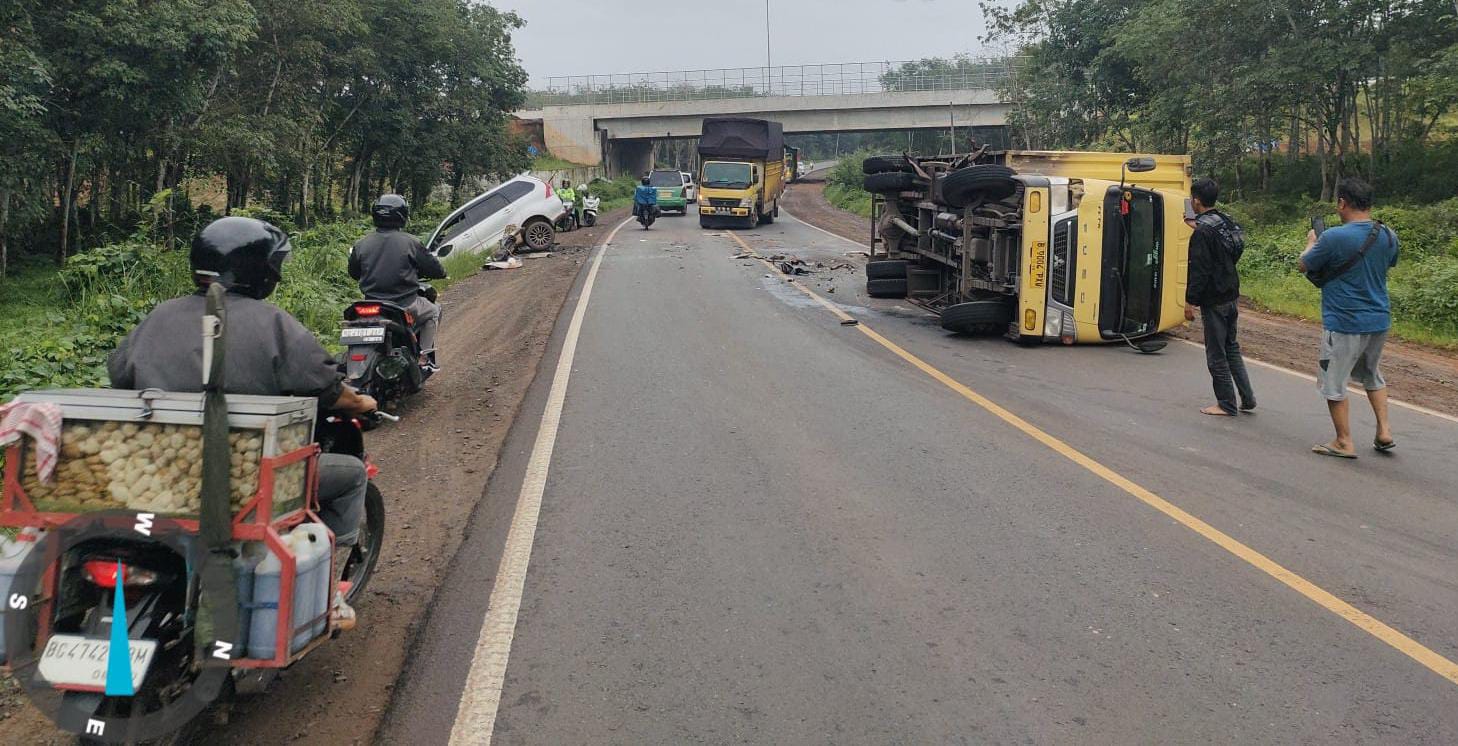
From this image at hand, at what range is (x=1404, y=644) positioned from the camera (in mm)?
4559

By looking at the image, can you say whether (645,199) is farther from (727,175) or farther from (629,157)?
(629,157)

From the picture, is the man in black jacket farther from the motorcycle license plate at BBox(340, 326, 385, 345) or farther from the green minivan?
the green minivan

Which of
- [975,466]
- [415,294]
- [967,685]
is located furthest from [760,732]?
[415,294]

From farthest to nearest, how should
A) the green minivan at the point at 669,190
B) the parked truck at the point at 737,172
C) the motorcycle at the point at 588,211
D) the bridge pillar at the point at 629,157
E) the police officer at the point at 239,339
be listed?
the bridge pillar at the point at 629,157
the green minivan at the point at 669,190
the motorcycle at the point at 588,211
the parked truck at the point at 737,172
the police officer at the point at 239,339

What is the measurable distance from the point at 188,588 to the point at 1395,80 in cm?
3075

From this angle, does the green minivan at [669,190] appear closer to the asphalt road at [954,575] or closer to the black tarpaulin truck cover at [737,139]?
the black tarpaulin truck cover at [737,139]

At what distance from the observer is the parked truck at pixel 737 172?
36344 millimetres

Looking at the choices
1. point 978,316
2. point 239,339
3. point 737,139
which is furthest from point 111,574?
point 737,139

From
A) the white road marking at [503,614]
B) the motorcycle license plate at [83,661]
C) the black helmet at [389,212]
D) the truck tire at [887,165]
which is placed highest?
the truck tire at [887,165]

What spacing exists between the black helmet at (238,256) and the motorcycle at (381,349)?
14.8ft

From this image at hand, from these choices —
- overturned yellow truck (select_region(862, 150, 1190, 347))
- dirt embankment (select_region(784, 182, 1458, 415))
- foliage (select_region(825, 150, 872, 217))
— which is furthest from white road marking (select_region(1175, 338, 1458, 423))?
foliage (select_region(825, 150, 872, 217))

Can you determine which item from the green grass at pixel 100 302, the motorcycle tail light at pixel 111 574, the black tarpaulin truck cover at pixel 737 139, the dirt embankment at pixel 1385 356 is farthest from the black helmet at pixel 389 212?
the black tarpaulin truck cover at pixel 737 139

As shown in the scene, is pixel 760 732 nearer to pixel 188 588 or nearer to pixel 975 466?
pixel 188 588

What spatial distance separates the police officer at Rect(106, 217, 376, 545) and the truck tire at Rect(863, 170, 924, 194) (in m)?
13.5
